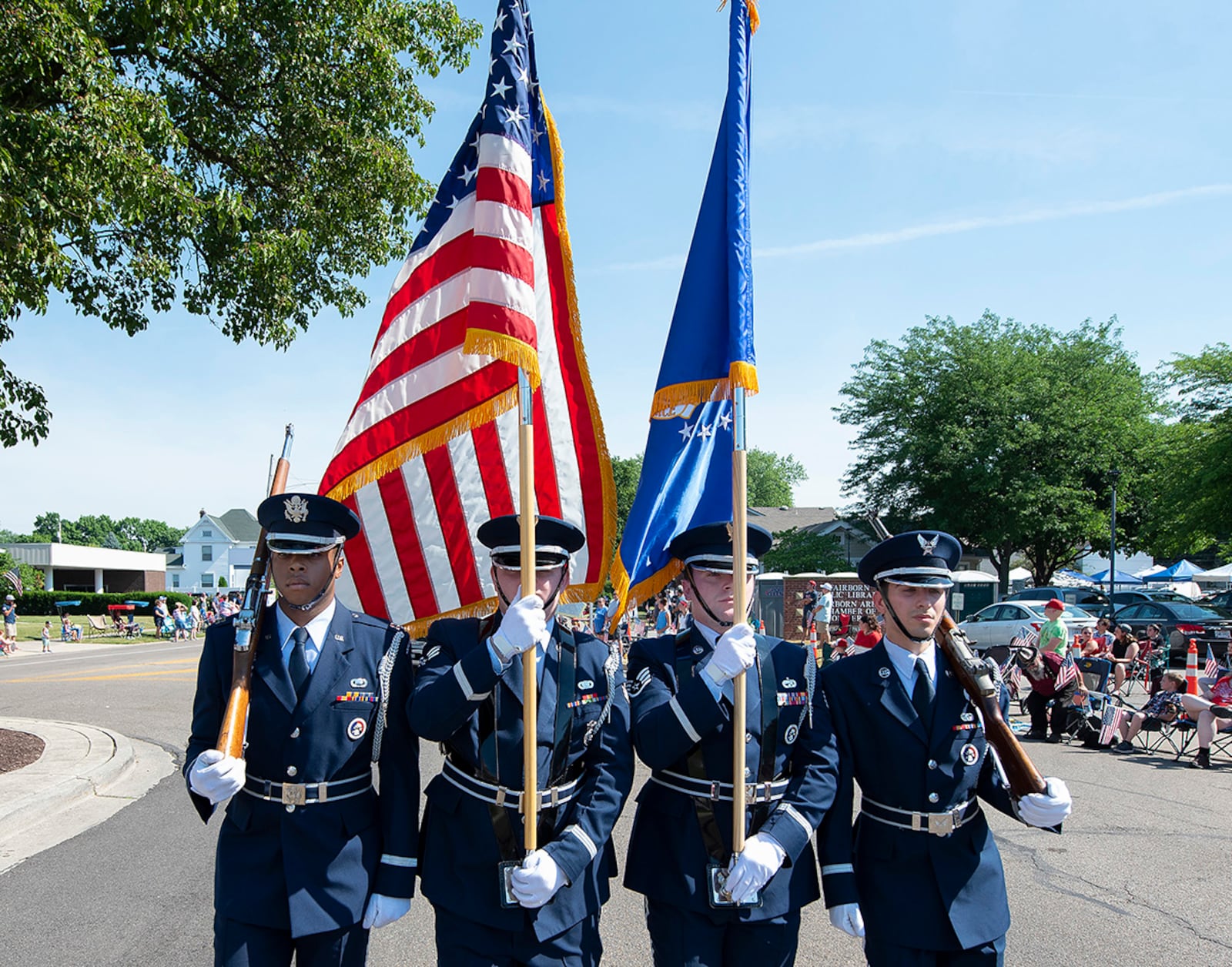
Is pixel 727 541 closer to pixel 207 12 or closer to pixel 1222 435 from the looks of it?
pixel 207 12

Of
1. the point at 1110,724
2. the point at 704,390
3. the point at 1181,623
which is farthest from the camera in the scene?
the point at 1181,623

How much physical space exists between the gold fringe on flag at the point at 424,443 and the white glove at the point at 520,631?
161cm

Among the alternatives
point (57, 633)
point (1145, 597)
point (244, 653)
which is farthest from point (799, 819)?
point (57, 633)

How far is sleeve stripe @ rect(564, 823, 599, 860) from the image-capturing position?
2.87 meters

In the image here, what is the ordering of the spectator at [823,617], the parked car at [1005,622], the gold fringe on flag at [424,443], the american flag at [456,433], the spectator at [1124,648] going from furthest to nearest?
the parked car at [1005,622] < the spectator at [823,617] < the spectator at [1124,648] < the american flag at [456,433] < the gold fringe on flag at [424,443]

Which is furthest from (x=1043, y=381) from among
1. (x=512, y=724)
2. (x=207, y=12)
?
(x=512, y=724)

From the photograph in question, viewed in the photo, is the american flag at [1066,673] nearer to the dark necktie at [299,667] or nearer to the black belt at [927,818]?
the black belt at [927,818]

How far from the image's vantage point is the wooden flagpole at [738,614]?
2867 mm

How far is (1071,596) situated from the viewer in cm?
3111

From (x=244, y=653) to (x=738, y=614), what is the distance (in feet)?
5.29

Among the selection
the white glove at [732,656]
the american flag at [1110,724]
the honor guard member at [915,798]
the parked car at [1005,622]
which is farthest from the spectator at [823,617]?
the white glove at [732,656]

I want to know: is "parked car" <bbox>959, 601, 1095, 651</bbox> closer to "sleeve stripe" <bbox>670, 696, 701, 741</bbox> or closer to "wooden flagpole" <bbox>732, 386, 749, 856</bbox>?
"wooden flagpole" <bbox>732, 386, 749, 856</bbox>

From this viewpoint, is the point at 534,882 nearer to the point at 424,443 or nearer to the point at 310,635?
the point at 310,635

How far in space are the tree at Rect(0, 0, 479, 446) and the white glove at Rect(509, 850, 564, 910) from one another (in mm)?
6040
